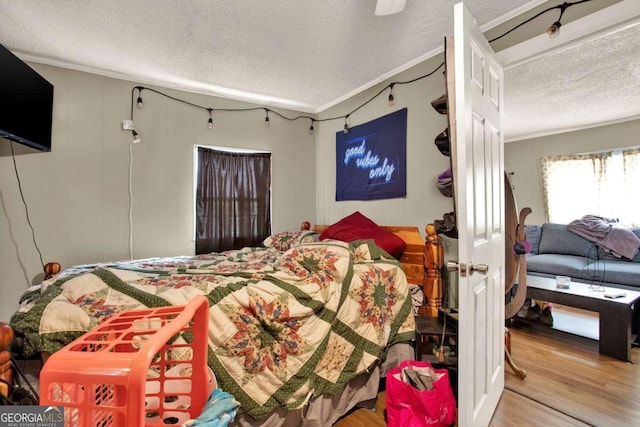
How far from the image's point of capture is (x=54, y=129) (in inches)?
98.4

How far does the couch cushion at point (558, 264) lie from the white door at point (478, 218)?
2.71m

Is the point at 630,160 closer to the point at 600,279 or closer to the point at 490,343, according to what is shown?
the point at 600,279

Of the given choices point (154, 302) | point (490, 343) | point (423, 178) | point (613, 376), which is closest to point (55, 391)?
point (154, 302)

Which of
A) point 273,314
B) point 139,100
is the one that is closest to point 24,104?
point 139,100

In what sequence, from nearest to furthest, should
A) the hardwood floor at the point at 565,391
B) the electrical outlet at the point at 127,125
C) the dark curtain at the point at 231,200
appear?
the hardwood floor at the point at 565,391
the electrical outlet at the point at 127,125
the dark curtain at the point at 231,200

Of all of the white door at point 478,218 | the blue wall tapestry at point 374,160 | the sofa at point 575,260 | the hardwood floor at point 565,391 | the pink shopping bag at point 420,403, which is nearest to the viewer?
the white door at point 478,218

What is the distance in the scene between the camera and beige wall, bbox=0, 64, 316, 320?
7.88ft

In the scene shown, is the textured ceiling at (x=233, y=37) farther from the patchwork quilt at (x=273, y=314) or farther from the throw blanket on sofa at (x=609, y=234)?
the throw blanket on sofa at (x=609, y=234)

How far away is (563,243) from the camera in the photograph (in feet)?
13.7

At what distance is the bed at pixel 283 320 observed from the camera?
124 cm

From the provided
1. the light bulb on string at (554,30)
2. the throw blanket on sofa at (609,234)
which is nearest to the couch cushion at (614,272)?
the throw blanket on sofa at (609,234)

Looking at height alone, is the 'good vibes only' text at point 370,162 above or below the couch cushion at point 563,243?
above

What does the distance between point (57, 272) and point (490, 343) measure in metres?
2.85

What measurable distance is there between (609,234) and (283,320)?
4533 mm
